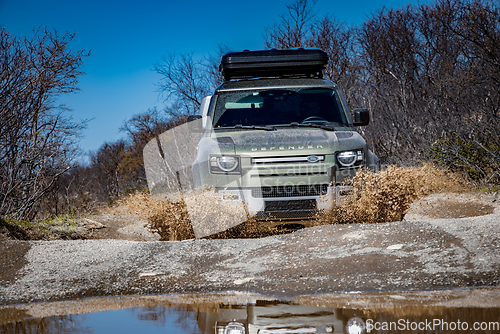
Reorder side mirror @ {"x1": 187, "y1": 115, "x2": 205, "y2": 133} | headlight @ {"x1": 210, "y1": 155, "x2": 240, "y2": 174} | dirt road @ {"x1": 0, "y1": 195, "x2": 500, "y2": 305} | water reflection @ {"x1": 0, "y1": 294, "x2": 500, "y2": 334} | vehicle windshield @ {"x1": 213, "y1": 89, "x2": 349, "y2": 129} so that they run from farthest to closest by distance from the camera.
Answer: side mirror @ {"x1": 187, "y1": 115, "x2": 205, "y2": 133} → vehicle windshield @ {"x1": 213, "y1": 89, "x2": 349, "y2": 129} → headlight @ {"x1": 210, "y1": 155, "x2": 240, "y2": 174} → dirt road @ {"x1": 0, "y1": 195, "x2": 500, "y2": 305} → water reflection @ {"x1": 0, "y1": 294, "x2": 500, "y2": 334}

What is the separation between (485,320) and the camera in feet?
10.8

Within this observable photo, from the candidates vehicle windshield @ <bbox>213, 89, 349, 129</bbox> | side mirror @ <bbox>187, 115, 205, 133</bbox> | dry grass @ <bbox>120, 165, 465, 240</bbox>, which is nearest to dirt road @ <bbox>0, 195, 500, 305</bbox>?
dry grass @ <bbox>120, 165, 465, 240</bbox>

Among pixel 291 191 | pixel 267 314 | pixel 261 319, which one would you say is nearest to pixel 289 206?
pixel 291 191

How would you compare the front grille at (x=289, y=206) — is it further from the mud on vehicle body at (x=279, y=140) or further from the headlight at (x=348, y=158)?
the headlight at (x=348, y=158)

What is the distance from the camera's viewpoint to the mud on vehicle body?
5.99 m

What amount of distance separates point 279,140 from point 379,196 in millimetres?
1570

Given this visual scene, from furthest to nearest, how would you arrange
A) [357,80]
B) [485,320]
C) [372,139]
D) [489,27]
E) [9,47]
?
[357,80]
[372,139]
[489,27]
[9,47]
[485,320]

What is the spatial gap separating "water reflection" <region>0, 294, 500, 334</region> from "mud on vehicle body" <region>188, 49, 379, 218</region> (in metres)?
2.15

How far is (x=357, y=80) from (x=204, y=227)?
528 inches

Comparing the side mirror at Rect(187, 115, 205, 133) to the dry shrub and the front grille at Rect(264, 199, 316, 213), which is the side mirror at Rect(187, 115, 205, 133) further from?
the dry shrub

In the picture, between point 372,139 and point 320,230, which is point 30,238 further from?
point 372,139

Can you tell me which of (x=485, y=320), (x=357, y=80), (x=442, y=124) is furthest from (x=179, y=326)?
(x=357, y=80)

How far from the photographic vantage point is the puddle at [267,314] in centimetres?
329

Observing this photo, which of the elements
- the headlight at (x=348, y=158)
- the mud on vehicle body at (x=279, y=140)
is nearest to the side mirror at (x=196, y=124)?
the mud on vehicle body at (x=279, y=140)
